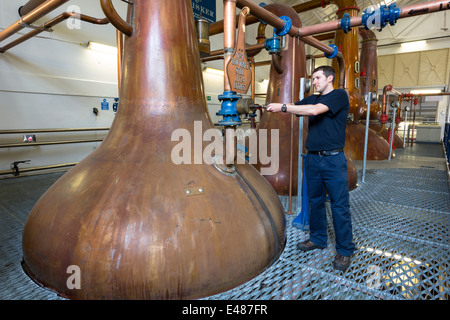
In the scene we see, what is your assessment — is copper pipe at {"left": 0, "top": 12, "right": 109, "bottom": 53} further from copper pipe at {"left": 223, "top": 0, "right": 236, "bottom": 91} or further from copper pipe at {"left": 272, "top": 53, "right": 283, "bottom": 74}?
copper pipe at {"left": 272, "top": 53, "right": 283, "bottom": 74}

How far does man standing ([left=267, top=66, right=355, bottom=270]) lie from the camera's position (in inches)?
67.2

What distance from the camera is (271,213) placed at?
1696 mm

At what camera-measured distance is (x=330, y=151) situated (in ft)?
5.86

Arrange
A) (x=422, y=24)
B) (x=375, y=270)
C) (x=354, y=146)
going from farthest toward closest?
(x=422, y=24), (x=354, y=146), (x=375, y=270)

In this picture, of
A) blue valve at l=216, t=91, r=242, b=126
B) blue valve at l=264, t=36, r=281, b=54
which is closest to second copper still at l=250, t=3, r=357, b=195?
blue valve at l=264, t=36, r=281, b=54

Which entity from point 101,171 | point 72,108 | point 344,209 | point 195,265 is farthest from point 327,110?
point 72,108

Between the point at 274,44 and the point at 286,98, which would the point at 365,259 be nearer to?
the point at 274,44

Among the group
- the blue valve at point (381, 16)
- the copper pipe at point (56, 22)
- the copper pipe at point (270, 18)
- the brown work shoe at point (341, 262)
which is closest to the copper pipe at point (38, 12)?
the copper pipe at point (56, 22)

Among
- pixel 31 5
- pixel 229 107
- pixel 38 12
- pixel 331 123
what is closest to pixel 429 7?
pixel 331 123

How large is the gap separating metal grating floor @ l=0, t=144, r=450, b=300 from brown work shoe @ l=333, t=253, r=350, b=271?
0.12ft

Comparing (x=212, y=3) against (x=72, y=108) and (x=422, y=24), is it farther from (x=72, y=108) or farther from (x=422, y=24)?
(x=422, y=24)

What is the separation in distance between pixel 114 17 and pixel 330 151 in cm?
155
